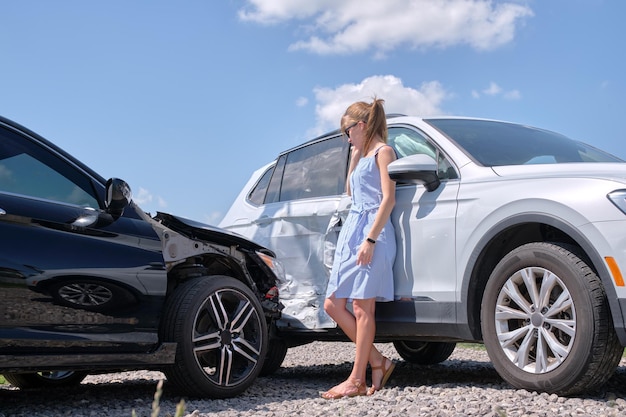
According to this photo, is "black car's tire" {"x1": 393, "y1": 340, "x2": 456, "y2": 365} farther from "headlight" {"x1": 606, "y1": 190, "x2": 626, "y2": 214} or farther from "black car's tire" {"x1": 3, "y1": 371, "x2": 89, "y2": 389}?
"headlight" {"x1": 606, "y1": 190, "x2": 626, "y2": 214}

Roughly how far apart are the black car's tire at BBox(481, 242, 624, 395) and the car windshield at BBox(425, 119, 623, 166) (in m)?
0.87

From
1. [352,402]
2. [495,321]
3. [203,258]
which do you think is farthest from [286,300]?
[495,321]

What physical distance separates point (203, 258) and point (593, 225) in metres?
2.57

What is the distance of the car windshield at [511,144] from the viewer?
4.95 meters

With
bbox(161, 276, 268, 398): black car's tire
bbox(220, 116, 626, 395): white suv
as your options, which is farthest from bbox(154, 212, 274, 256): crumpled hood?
bbox(220, 116, 626, 395): white suv

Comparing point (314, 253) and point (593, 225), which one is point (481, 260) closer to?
point (593, 225)

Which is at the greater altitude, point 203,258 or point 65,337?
point 203,258

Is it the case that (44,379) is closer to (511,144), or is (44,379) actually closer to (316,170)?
(316,170)

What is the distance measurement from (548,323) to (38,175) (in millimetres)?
3021

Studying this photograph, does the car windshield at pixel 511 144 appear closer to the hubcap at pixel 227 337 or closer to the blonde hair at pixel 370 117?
the blonde hair at pixel 370 117

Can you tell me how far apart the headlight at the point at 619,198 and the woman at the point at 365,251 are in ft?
4.68

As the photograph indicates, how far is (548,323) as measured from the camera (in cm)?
414

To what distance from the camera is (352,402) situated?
4410mm

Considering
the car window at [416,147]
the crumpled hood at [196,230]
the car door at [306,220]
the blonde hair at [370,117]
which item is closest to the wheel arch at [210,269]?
the crumpled hood at [196,230]
